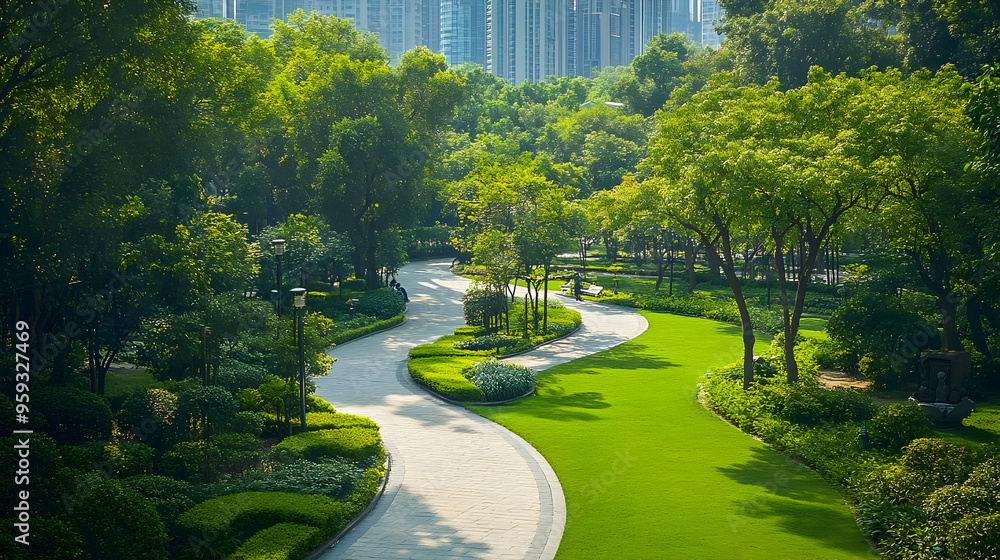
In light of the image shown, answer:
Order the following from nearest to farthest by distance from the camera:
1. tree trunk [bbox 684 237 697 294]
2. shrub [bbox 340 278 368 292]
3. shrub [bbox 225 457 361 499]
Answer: shrub [bbox 225 457 361 499] < shrub [bbox 340 278 368 292] < tree trunk [bbox 684 237 697 294]

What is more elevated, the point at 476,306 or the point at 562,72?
the point at 562,72

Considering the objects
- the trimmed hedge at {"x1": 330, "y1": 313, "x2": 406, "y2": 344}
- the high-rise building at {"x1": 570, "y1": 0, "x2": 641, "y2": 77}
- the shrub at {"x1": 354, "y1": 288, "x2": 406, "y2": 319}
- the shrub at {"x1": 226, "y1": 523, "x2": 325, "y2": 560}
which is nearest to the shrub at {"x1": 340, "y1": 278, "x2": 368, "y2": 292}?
the shrub at {"x1": 354, "y1": 288, "x2": 406, "y2": 319}

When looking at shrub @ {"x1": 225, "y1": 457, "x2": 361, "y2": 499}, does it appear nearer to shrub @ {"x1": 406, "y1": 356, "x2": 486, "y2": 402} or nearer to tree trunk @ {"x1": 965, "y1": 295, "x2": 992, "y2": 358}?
shrub @ {"x1": 406, "y1": 356, "x2": 486, "y2": 402}

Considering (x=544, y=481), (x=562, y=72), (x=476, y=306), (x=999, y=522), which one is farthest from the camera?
(x=562, y=72)

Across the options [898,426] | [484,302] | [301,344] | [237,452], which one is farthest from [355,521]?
[484,302]

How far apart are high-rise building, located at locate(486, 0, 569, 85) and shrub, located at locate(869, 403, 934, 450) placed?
168915 millimetres

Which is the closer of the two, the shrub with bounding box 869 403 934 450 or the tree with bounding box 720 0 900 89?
the shrub with bounding box 869 403 934 450

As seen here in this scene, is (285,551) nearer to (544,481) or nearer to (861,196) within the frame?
(544,481)

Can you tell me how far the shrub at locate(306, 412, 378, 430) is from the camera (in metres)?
17.3

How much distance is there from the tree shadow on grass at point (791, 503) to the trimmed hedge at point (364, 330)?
17.7 m

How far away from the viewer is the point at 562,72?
611ft

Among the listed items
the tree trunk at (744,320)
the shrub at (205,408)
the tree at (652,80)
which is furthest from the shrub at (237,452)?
the tree at (652,80)

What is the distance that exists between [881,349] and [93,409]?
67.1ft

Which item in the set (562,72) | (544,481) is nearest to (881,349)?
(544,481)
